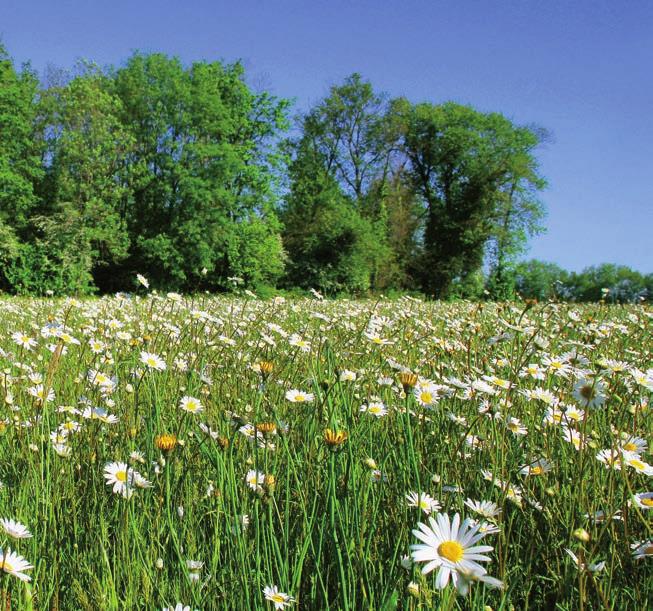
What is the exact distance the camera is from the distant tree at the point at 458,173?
3653 centimetres

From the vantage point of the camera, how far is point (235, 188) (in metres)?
29.2

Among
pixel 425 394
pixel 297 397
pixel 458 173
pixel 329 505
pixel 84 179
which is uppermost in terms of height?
pixel 458 173

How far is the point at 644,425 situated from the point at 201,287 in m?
29.1

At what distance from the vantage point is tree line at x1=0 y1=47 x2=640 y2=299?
81.9 ft

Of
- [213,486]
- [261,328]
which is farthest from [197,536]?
[261,328]

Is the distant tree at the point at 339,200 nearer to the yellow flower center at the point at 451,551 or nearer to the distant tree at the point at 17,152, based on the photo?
the distant tree at the point at 17,152

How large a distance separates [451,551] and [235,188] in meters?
29.7

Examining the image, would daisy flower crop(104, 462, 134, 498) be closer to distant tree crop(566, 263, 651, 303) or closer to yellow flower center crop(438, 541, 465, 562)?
yellow flower center crop(438, 541, 465, 562)

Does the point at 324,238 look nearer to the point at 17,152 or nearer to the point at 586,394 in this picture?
the point at 17,152

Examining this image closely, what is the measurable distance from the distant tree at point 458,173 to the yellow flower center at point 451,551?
36.9 metres

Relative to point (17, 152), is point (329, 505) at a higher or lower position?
lower

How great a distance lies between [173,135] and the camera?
27.3 meters

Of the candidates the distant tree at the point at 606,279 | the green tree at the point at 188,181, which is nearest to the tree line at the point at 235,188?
the green tree at the point at 188,181

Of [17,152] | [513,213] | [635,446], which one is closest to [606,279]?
[513,213]
